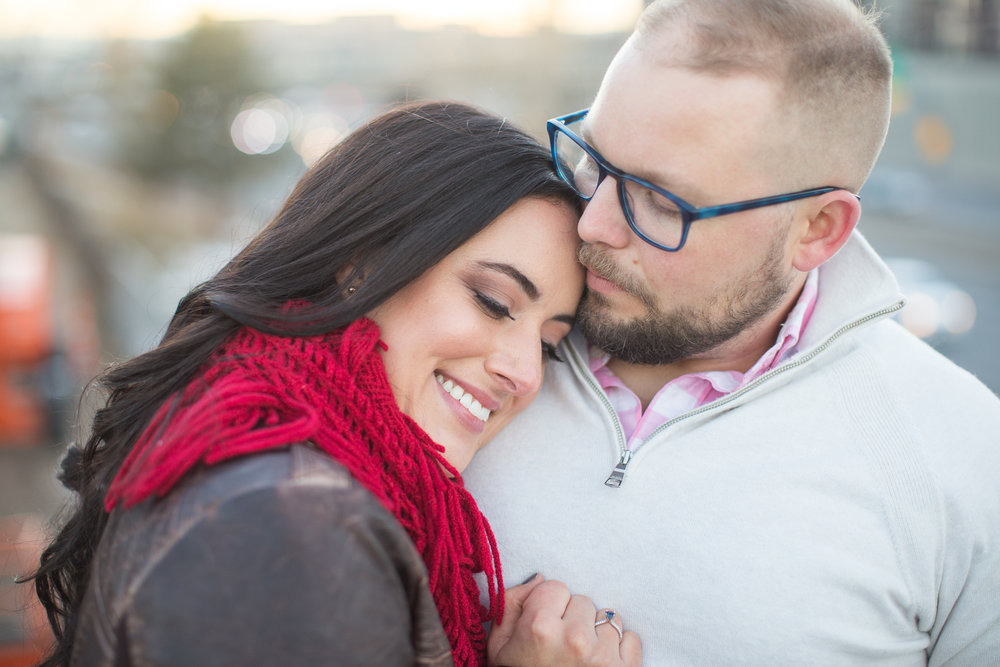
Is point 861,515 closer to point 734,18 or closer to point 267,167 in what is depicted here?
point 734,18

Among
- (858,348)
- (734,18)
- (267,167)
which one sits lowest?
(267,167)

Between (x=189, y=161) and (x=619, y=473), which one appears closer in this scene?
(x=619, y=473)

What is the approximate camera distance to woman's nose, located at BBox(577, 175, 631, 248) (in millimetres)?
2088

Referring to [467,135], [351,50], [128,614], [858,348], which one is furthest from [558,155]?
[351,50]

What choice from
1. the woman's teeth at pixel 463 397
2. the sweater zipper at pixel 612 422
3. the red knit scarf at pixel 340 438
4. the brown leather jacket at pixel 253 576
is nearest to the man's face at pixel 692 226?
the sweater zipper at pixel 612 422

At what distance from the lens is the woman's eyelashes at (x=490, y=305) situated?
204cm

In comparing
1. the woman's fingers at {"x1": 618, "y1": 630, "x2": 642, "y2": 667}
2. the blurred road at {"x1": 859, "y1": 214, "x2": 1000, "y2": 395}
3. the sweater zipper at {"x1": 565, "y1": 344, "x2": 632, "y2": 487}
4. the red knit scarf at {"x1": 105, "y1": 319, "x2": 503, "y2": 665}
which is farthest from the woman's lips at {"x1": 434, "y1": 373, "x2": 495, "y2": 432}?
the blurred road at {"x1": 859, "y1": 214, "x2": 1000, "y2": 395}

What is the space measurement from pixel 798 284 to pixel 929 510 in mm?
729

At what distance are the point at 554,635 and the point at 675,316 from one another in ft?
2.89

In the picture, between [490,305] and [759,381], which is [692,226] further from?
[490,305]

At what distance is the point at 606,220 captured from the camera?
6.86ft

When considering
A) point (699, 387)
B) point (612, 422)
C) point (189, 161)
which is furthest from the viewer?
point (189, 161)

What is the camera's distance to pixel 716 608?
191cm

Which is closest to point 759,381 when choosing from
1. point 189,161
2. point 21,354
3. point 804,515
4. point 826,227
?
point 804,515
